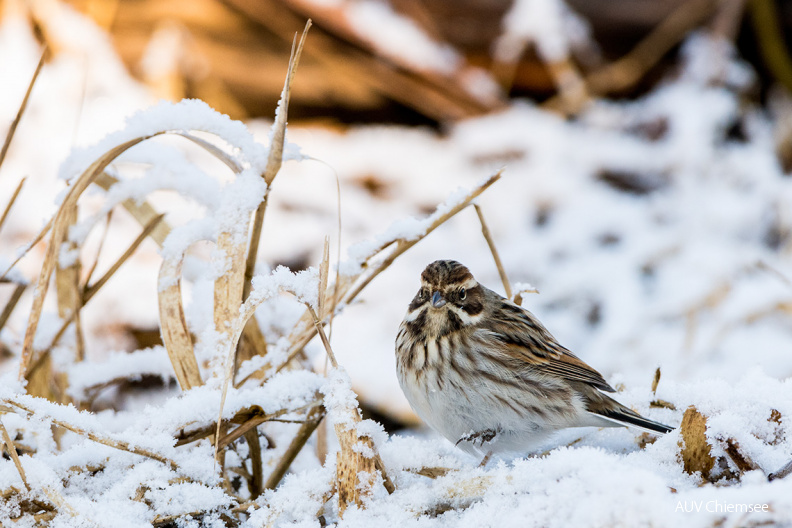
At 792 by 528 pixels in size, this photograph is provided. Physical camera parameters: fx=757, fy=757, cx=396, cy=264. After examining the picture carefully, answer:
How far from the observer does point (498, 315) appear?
9.25 feet

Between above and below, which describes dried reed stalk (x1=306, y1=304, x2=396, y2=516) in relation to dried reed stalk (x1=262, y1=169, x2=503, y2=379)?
below

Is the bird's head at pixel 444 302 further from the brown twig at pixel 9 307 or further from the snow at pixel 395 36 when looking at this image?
the snow at pixel 395 36

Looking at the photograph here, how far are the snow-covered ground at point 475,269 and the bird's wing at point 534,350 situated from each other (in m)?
0.18

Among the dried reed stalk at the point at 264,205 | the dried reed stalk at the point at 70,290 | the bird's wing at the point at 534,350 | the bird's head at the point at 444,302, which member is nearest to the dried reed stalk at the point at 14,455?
the dried reed stalk at the point at 264,205

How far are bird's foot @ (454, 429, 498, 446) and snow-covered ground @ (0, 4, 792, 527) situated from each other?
3.1 inches

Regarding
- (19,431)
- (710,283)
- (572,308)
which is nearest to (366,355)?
(572,308)

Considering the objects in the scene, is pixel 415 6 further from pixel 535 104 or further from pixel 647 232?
pixel 647 232

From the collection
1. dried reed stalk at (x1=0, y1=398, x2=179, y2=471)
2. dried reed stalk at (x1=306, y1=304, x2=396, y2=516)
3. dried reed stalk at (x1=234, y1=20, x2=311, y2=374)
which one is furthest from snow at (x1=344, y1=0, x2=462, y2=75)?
dried reed stalk at (x1=0, y1=398, x2=179, y2=471)

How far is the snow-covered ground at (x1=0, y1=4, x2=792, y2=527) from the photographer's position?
5.84 feet

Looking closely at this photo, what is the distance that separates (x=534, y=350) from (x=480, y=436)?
482mm

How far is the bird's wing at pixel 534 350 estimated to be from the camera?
2.64 metres

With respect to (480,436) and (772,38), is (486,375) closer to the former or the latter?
(480,436)

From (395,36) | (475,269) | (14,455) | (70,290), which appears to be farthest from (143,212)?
(395,36)

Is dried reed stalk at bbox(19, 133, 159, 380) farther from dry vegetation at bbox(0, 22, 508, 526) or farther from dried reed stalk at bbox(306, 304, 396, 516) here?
dried reed stalk at bbox(306, 304, 396, 516)
